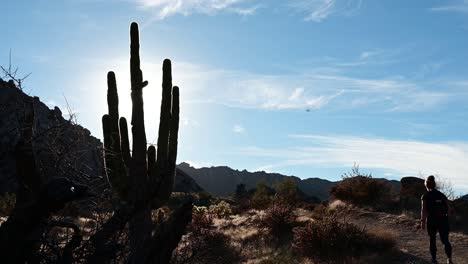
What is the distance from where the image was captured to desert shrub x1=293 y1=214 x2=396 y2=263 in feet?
39.1

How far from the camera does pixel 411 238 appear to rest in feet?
45.4

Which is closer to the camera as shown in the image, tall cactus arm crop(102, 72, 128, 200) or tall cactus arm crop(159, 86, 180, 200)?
tall cactus arm crop(102, 72, 128, 200)

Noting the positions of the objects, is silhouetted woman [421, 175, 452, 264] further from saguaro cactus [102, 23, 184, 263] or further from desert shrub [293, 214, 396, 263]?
saguaro cactus [102, 23, 184, 263]

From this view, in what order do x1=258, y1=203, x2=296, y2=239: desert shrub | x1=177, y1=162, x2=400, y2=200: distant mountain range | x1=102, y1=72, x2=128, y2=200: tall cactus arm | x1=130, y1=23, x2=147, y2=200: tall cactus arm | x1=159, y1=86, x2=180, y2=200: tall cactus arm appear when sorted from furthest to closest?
1. x1=177, y1=162, x2=400, y2=200: distant mountain range
2. x1=258, y1=203, x2=296, y2=239: desert shrub
3. x1=159, y1=86, x2=180, y2=200: tall cactus arm
4. x1=102, y1=72, x2=128, y2=200: tall cactus arm
5. x1=130, y1=23, x2=147, y2=200: tall cactus arm

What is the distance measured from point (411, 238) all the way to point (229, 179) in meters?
115

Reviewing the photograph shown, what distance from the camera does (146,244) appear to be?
13.2ft

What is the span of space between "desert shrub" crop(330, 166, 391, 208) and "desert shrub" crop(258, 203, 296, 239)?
17.8 ft

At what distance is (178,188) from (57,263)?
55800 mm

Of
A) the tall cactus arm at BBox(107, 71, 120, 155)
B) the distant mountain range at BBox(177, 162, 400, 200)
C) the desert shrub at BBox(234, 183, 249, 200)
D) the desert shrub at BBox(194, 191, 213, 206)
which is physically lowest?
the desert shrub at BBox(194, 191, 213, 206)

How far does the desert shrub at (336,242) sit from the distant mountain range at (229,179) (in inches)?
4172

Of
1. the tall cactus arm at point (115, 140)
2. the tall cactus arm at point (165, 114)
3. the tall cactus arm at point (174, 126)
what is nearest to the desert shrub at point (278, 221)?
the tall cactus arm at point (174, 126)

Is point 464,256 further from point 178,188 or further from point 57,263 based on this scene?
point 178,188

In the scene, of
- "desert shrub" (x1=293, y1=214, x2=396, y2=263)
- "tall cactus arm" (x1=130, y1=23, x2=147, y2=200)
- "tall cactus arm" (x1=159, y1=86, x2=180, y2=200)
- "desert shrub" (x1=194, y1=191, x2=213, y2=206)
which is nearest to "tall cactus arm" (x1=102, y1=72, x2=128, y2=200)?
"tall cactus arm" (x1=130, y1=23, x2=147, y2=200)

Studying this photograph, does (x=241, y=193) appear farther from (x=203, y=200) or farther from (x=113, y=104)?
(x=113, y=104)
